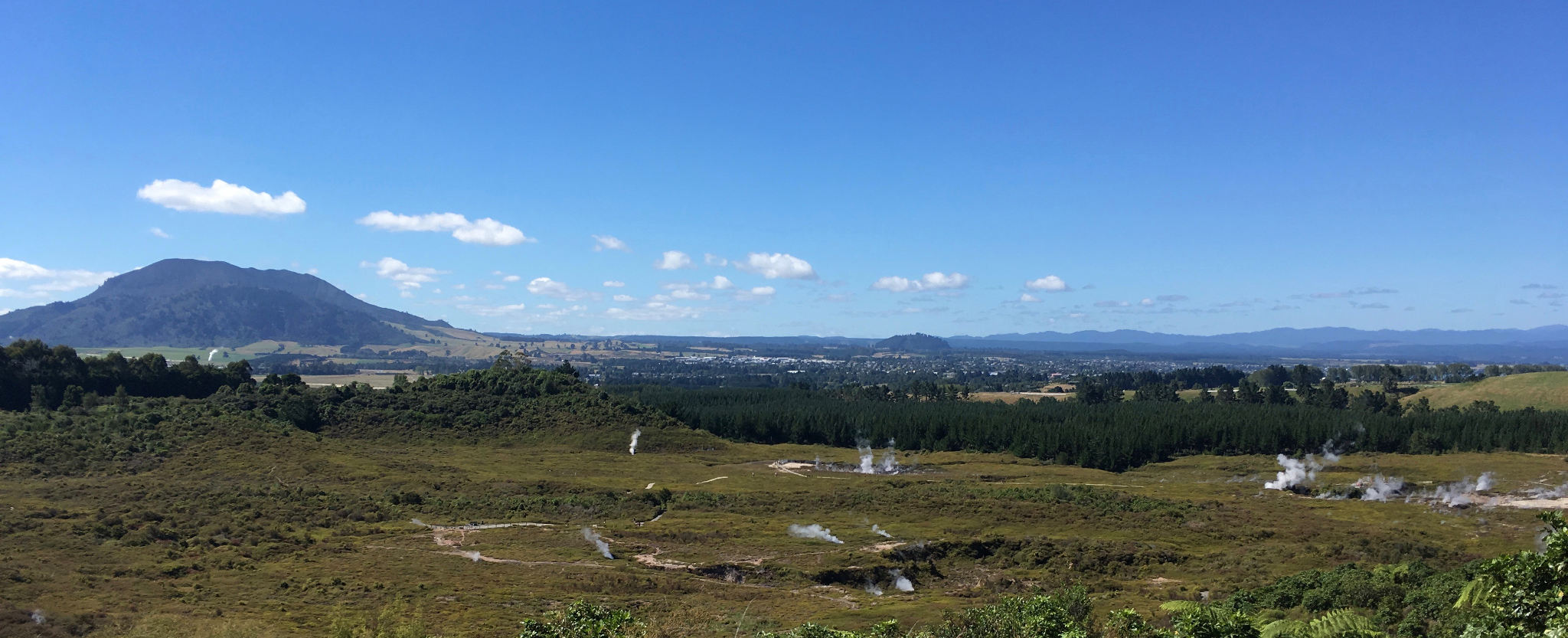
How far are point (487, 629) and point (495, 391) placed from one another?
113 meters

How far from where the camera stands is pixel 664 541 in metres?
60.3

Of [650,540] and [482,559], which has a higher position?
[482,559]

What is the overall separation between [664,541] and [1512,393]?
20503 cm

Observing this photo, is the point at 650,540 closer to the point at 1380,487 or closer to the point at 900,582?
the point at 900,582

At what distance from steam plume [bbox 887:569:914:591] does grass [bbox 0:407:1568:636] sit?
62 cm

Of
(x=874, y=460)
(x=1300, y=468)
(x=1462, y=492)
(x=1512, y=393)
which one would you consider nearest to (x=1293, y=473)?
(x=1300, y=468)

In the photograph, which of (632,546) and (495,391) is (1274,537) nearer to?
(632,546)

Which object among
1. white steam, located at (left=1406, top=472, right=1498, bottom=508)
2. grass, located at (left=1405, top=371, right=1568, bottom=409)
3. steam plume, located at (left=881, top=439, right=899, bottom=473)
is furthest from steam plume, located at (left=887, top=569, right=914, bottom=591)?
grass, located at (left=1405, top=371, right=1568, bottom=409)

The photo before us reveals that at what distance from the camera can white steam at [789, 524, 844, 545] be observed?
60.2m

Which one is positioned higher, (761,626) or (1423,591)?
(1423,591)

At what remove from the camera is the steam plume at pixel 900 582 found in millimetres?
49844

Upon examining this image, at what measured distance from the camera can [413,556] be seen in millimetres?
53906

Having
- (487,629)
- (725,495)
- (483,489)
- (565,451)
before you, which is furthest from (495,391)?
(487,629)

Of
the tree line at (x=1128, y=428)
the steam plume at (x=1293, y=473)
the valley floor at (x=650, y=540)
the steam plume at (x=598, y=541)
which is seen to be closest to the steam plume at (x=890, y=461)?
the tree line at (x=1128, y=428)
